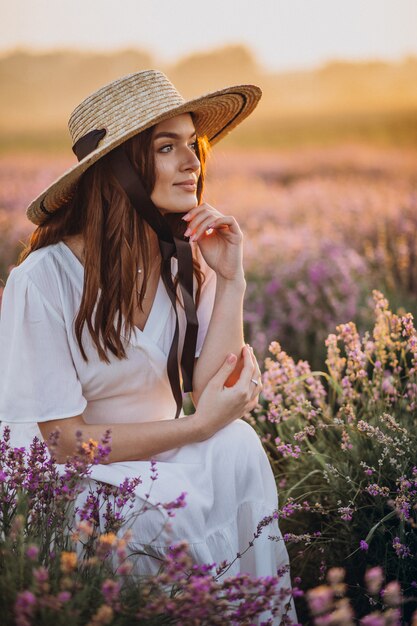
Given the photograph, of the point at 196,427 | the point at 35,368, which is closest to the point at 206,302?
the point at 196,427

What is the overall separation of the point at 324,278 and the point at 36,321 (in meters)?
2.95

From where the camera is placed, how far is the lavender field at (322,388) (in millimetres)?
1535

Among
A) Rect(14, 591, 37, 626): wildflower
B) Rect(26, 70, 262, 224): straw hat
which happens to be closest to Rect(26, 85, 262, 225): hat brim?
Rect(26, 70, 262, 224): straw hat

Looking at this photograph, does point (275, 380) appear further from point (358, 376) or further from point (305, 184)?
point (305, 184)

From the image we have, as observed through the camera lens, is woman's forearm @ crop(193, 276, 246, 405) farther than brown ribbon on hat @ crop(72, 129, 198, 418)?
Yes

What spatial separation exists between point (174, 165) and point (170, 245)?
0.27 metres

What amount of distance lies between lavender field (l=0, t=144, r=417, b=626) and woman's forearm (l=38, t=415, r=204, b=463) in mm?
247

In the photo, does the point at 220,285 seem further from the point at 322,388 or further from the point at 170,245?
the point at 322,388

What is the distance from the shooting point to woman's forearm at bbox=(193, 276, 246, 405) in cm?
257

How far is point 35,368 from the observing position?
226 cm

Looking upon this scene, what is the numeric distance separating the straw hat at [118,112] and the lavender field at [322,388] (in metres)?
0.49

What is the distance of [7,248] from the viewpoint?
593 centimetres

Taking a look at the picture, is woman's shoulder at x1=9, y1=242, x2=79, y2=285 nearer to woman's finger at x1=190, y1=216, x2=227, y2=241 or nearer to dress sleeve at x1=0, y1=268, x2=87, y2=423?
dress sleeve at x1=0, y1=268, x2=87, y2=423

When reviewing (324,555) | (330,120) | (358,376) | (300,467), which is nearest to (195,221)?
(358,376)
